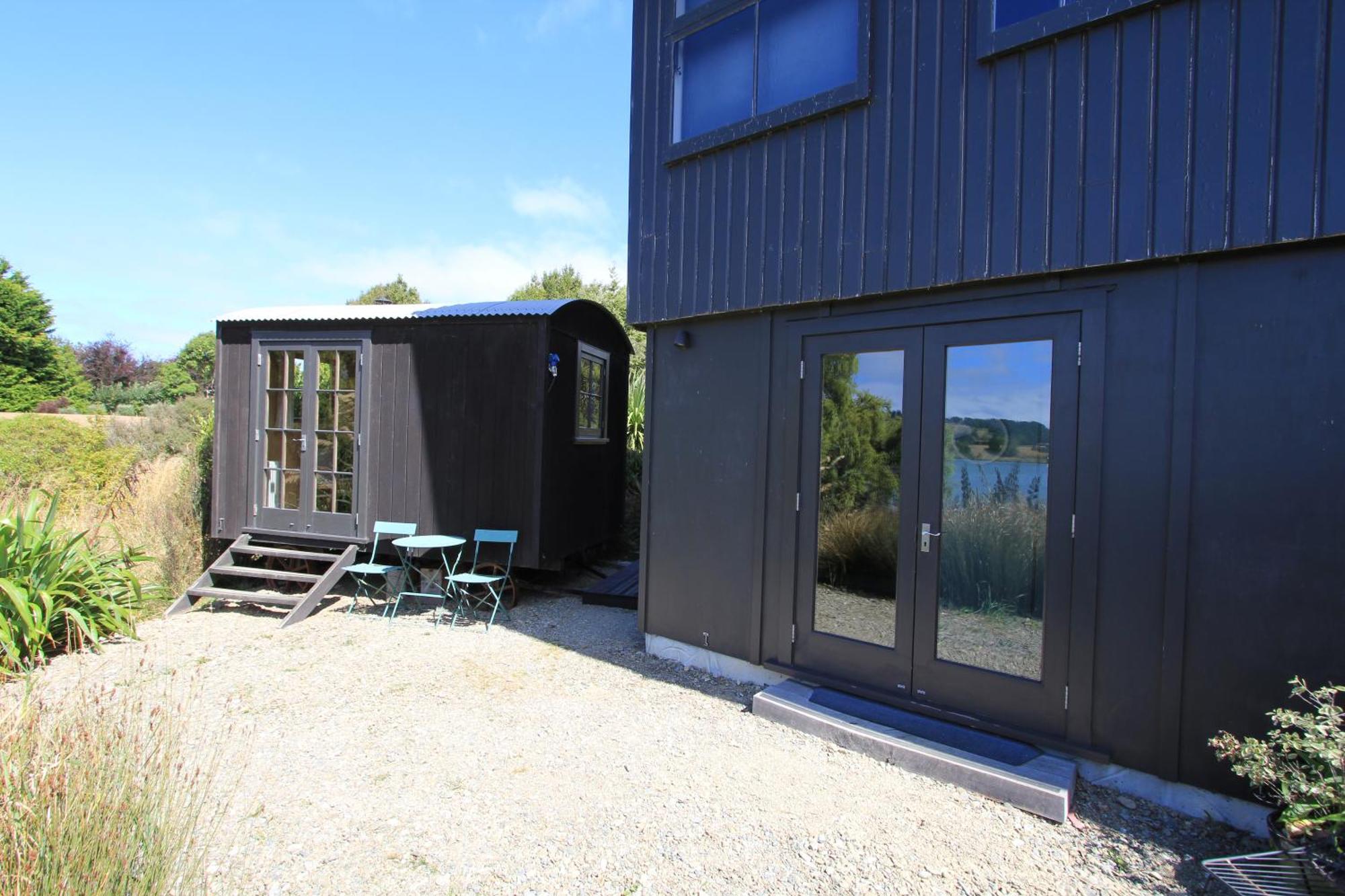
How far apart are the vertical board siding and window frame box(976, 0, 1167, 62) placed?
4 centimetres

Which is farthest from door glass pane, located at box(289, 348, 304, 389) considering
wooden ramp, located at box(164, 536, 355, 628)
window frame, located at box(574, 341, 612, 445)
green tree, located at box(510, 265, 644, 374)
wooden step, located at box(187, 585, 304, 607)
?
green tree, located at box(510, 265, 644, 374)

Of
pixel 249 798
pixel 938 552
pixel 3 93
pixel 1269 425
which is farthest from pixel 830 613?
pixel 3 93

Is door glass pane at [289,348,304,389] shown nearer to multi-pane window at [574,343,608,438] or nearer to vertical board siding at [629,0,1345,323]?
multi-pane window at [574,343,608,438]

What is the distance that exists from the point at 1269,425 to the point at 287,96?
1182 cm

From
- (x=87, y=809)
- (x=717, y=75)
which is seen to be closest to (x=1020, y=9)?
(x=717, y=75)

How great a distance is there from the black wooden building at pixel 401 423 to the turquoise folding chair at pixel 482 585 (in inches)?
7.2

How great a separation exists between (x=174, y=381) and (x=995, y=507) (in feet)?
104

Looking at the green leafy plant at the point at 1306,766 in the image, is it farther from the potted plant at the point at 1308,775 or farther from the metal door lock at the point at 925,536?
the metal door lock at the point at 925,536

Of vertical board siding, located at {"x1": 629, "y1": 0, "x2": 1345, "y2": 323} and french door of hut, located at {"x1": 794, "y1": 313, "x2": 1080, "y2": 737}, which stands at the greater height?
vertical board siding, located at {"x1": 629, "y1": 0, "x2": 1345, "y2": 323}

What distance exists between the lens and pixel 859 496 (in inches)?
149

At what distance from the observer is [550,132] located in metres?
13.6

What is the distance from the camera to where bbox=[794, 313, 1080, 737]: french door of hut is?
3143mm

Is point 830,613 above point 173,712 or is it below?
above

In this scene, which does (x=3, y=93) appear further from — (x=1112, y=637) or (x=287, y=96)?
→ (x=1112, y=637)
